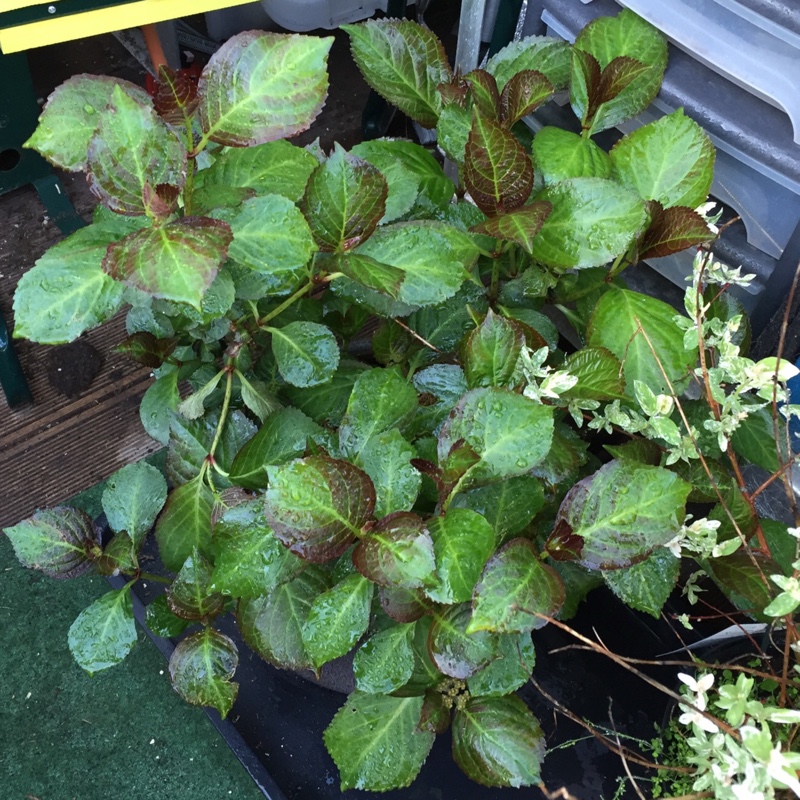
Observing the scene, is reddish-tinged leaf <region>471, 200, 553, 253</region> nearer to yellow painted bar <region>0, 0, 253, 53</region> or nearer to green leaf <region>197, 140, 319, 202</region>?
green leaf <region>197, 140, 319, 202</region>

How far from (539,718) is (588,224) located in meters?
0.57

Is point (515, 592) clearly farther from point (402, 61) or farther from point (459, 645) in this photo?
point (402, 61)

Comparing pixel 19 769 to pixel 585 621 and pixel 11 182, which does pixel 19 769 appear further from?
pixel 11 182

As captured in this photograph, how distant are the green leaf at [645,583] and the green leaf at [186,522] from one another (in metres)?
0.36

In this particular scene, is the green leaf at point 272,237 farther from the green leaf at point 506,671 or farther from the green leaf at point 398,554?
the green leaf at point 506,671

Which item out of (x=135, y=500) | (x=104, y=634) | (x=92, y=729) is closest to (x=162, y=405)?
(x=135, y=500)

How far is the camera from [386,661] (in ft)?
2.20

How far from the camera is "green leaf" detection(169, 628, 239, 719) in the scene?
0.72 m

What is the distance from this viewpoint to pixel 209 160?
2.42 ft

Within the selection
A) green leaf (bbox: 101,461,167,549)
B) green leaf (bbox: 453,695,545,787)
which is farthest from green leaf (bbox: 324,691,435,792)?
green leaf (bbox: 101,461,167,549)

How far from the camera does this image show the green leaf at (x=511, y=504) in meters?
0.68

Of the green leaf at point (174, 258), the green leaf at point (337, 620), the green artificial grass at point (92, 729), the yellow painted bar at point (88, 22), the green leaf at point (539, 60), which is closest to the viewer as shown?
the green leaf at point (174, 258)

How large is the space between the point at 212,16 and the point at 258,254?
5.67ft

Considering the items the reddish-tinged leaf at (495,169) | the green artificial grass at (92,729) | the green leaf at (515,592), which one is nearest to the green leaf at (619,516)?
the green leaf at (515,592)
